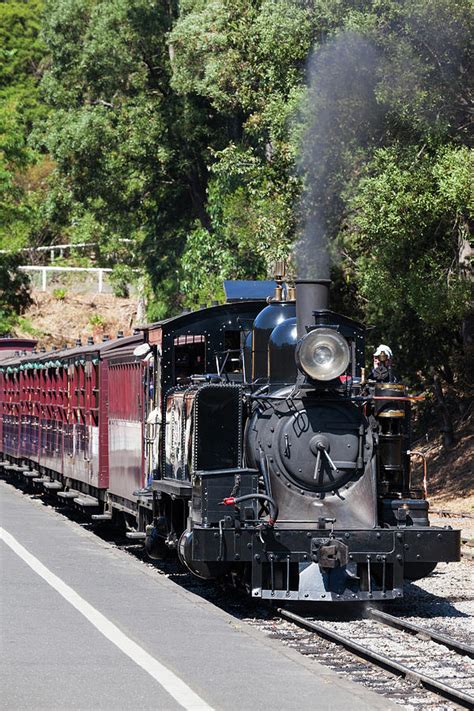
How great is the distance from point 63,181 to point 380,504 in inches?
1075

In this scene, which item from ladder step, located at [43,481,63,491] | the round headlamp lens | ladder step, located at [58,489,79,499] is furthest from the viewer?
ladder step, located at [43,481,63,491]

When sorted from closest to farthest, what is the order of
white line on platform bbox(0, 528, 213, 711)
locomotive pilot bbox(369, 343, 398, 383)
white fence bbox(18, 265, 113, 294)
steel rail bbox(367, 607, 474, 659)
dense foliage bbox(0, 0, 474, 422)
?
white line on platform bbox(0, 528, 213, 711)
steel rail bbox(367, 607, 474, 659)
locomotive pilot bbox(369, 343, 398, 383)
dense foliage bbox(0, 0, 474, 422)
white fence bbox(18, 265, 113, 294)

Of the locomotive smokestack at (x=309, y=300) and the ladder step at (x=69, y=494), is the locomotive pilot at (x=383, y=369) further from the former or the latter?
the ladder step at (x=69, y=494)

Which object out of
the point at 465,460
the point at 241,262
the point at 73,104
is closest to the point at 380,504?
the point at 465,460

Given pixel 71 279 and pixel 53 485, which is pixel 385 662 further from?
pixel 71 279

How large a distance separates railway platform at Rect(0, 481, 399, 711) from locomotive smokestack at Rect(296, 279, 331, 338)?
267cm

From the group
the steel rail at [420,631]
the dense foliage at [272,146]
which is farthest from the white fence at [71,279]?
the steel rail at [420,631]

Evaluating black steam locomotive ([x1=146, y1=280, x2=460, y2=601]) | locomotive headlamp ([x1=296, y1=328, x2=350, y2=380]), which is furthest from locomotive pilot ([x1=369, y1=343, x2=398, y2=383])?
locomotive headlamp ([x1=296, y1=328, x2=350, y2=380])

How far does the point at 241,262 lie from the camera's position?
108ft

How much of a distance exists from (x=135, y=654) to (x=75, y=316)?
43101 millimetres

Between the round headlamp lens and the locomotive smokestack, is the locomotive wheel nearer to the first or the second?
the round headlamp lens

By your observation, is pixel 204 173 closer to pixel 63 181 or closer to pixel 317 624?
pixel 63 181

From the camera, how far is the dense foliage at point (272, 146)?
61.5ft

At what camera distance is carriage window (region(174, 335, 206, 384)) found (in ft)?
45.9
